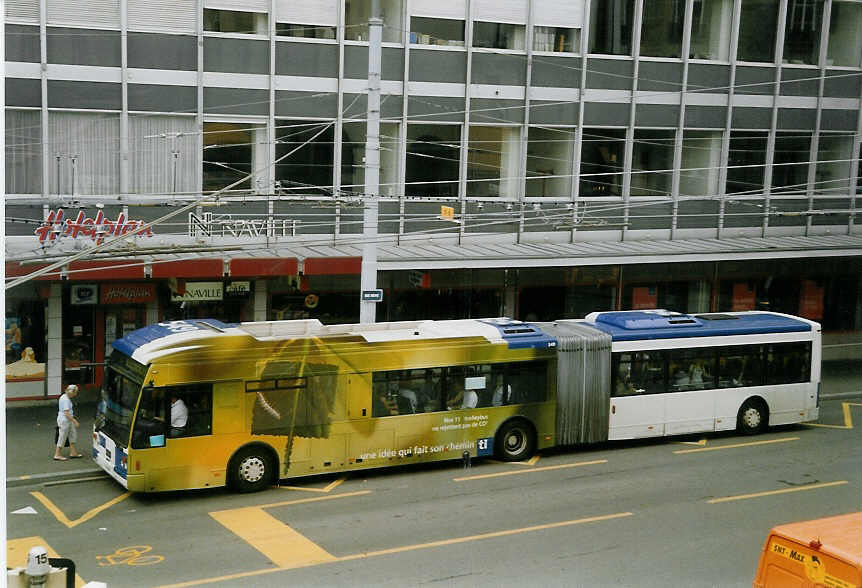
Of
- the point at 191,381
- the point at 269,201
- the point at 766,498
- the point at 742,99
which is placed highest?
the point at 742,99

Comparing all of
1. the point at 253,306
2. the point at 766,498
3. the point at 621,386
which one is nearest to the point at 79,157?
the point at 253,306

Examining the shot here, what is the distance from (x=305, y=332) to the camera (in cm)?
1814

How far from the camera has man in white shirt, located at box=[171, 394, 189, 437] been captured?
16562 mm

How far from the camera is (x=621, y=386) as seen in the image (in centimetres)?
2098

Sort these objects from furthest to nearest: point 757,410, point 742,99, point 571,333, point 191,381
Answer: point 742,99
point 757,410
point 571,333
point 191,381

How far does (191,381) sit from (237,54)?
9445 millimetres

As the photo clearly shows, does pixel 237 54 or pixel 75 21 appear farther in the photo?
pixel 237 54

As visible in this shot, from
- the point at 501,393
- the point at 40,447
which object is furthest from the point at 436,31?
the point at 40,447

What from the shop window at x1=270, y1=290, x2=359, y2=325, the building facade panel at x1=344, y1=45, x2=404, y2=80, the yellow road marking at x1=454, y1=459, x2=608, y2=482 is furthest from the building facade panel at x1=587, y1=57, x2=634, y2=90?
the yellow road marking at x1=454, y1=459, x2=608, y2=482

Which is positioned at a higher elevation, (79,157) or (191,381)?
(79,157)

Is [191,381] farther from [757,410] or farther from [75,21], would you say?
[757,410]

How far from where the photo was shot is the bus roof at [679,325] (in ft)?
69.9

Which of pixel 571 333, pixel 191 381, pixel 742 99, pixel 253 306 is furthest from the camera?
pixel 742 99

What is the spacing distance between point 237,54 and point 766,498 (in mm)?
14722
